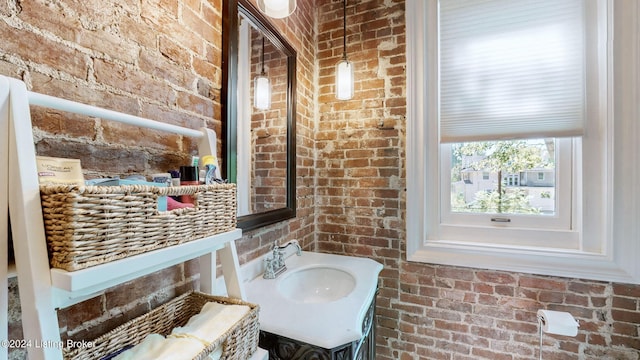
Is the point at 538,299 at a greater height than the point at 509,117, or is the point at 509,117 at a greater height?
the point at 509,117

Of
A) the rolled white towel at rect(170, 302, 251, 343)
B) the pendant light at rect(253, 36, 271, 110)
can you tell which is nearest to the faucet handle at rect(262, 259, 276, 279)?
the rolled white towel at rect(170, 302, 251, 343)

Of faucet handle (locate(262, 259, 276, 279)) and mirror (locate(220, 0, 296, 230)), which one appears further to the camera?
faucet handle (locate(262, 259, 276, 279))

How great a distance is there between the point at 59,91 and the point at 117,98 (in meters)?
0.12

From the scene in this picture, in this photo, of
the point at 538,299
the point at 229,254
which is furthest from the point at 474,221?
the point at 229,254

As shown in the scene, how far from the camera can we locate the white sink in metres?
0.83

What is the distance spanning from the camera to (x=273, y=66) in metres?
1.42

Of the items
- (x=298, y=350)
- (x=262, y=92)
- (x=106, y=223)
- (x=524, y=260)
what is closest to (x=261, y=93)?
(x=262, y=92)

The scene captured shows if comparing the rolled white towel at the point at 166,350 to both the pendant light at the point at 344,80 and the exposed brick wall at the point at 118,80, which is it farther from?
the pendant light at the point at 344,80

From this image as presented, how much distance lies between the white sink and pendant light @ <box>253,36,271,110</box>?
0.77m

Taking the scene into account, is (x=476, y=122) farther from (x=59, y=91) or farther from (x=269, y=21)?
(x=59, y=91)

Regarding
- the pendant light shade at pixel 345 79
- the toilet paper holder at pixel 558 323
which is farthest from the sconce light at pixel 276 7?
the toilet paper holder at pixel 558 323

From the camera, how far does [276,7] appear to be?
104 centimetres

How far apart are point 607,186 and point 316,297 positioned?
1610 millimetres

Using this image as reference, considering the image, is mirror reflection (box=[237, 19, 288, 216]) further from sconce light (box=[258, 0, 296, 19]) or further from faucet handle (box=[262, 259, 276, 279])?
faucet handle (box=[262, 259, 276, 279])
